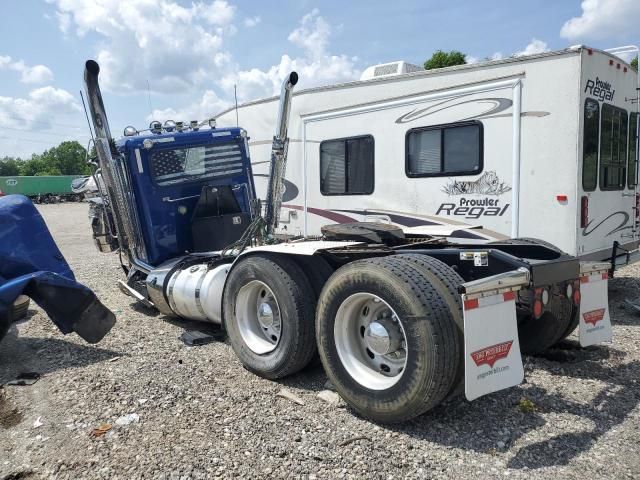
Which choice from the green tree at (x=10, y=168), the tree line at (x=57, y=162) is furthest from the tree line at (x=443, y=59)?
the green tree at (x=10, y=168)

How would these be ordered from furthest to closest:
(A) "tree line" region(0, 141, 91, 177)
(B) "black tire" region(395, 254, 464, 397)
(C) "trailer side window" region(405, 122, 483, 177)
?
(A) "tree line" region(0, 141, 91, 177)
(C) "trailer side window" region(405, 122, 483, 177)
(B) "black tire" region(395, 254, 464, 397)

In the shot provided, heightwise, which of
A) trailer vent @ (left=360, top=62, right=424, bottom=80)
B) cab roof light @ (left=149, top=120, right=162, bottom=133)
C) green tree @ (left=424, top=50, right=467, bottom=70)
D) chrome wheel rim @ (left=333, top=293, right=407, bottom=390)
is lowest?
chrome wheel rim @ (left=333, top=293, right=407, bottom=390)

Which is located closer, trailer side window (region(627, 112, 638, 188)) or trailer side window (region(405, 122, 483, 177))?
trailer side window (region(405, 122, 483, 177))

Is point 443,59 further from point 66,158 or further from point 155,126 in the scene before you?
point 66,158

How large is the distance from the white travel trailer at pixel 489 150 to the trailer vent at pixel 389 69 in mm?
17

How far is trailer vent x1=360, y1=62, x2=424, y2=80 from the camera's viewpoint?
7934mm

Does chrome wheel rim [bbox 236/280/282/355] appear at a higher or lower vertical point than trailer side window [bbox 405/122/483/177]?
lower

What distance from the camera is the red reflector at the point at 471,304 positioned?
2.96 metres

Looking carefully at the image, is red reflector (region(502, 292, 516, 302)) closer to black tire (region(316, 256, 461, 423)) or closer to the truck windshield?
black tire (region(316, 256, 461, 423))

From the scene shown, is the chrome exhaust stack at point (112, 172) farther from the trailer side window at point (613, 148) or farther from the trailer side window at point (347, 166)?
the trailer side window at point (613, 148)

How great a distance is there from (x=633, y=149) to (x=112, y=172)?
681 centimetres

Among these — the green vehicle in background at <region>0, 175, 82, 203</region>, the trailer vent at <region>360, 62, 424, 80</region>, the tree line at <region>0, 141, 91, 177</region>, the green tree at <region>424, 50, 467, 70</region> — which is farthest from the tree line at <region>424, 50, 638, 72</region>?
the tree line at <region>0, 141, 91, 177</region>

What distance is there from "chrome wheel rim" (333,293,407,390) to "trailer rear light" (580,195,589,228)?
356 cm

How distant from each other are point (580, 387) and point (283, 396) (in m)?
2.18
